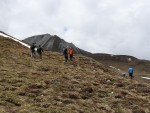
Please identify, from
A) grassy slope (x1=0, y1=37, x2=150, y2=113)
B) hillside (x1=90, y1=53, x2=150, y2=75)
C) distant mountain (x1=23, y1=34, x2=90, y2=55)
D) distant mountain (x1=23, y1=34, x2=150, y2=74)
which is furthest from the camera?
distant mountain (x1=23, y1=34, x2=90, y2=55)

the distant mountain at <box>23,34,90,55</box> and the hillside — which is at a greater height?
the distant mountain at <box>23,34,90,55</box>

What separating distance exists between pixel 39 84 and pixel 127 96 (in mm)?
9107

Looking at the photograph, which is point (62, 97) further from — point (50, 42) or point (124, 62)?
point (50, 42)

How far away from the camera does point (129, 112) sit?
26.4 m

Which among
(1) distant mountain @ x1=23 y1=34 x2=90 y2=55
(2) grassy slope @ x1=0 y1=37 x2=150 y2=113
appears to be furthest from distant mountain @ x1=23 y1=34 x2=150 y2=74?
(2) grassy slope @ x1=0 y1=37 x2=150 y2=113

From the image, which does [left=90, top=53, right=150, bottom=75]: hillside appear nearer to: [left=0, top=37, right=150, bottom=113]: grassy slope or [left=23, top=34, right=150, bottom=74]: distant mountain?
[left=23, top=34, right=150, bottom=74]: distant mountain

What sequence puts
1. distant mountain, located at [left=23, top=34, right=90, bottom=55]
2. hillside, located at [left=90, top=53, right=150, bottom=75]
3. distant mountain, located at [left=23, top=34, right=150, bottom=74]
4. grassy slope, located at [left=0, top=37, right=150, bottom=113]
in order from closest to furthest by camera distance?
grassy slope, located at [left=0, top=37, right=150, bottom=113] < hillside, located at [left=90, top=53, right=150, bottom=75] < distant mountain, located at [left=23, top=34, right=150, bottom=74] < distant mountain, located at [left=23, top=34, right=90, bottom=55]

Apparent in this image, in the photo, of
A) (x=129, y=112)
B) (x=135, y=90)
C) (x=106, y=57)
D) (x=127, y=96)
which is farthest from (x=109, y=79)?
(x=106, y=57)

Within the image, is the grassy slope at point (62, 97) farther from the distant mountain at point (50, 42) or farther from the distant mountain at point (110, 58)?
the distant mountain at point (50, 42)

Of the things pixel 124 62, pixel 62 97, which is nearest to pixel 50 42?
pixel 124 62

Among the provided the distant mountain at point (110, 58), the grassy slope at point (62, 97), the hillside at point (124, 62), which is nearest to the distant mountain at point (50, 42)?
the distant mountain at point (110, 58)

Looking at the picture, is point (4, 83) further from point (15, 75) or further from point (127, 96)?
point (127, 96)

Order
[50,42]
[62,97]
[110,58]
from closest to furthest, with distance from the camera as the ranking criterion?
1. [62,97]
2. [110,58]
3. [50,42]

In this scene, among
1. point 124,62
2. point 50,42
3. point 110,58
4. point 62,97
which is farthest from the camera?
point 50,42
